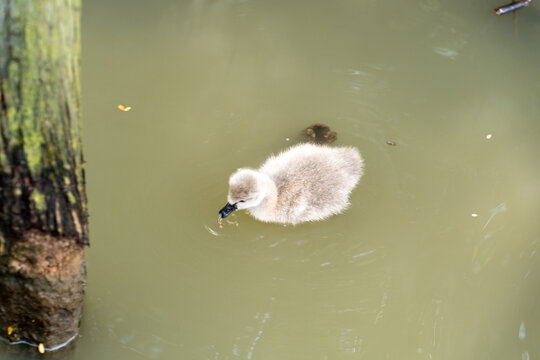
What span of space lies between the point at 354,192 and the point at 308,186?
1.21 feet

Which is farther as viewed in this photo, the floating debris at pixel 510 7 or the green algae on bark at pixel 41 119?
the floating debris at pixel 510 7

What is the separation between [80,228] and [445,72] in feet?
10.9

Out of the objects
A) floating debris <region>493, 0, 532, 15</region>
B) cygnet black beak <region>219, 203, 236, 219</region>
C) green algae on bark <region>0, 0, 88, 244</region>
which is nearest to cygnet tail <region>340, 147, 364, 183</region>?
cygnet black beak <region>219, 203, 236, 219</region>

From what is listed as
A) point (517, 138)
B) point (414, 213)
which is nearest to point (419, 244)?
point (414, 213)

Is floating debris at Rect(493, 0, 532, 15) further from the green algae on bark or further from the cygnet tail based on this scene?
the green algae on bark

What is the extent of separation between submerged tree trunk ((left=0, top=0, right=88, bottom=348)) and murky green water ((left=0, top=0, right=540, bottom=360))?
0.36m

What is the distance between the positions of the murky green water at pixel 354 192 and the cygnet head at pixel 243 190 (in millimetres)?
199

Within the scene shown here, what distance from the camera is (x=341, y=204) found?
161 inches

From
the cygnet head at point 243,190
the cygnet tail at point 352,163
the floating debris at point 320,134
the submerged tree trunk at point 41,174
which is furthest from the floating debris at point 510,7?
the submerged tree trunk at point 41,174

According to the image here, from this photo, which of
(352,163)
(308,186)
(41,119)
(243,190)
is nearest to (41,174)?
(41,119)

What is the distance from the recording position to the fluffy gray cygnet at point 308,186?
4043 mm

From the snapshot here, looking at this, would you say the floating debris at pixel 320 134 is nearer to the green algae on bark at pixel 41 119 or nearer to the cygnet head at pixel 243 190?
the cygnet head at pixel 243 190

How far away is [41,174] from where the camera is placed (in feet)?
9.01

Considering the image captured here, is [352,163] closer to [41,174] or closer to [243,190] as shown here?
[243,190]
